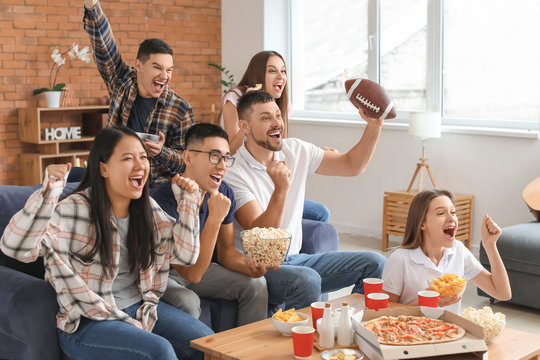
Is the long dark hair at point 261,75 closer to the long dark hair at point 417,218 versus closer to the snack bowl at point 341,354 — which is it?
the long dark hair at point 417,218

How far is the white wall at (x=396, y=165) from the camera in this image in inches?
209

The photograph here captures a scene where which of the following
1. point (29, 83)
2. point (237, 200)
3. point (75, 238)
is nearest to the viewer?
point (75, 238)

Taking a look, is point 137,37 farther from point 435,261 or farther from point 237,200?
point 435,261

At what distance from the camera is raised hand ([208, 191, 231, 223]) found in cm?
259

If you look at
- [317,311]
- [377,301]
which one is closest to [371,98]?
[377,301]

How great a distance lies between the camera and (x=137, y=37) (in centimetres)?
698

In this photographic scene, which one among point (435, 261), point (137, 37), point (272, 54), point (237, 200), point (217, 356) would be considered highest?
point (137, 37)

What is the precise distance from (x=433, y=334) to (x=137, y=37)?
5490 mm

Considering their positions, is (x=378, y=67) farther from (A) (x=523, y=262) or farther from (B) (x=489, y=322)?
(B) (x=489, y=322)

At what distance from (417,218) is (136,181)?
1.07 metres

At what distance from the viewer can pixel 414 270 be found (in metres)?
2.66

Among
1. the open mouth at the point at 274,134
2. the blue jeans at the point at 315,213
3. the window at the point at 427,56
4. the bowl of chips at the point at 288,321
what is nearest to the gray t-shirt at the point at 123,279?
the bowl of chips at the point at 288,321

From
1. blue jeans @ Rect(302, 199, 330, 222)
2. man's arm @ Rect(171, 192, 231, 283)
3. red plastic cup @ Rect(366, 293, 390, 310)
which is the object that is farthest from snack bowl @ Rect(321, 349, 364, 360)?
blue jeans @ Rect(302, 199, 330, 222)

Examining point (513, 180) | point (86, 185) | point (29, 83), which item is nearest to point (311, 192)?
point (513, 180)
